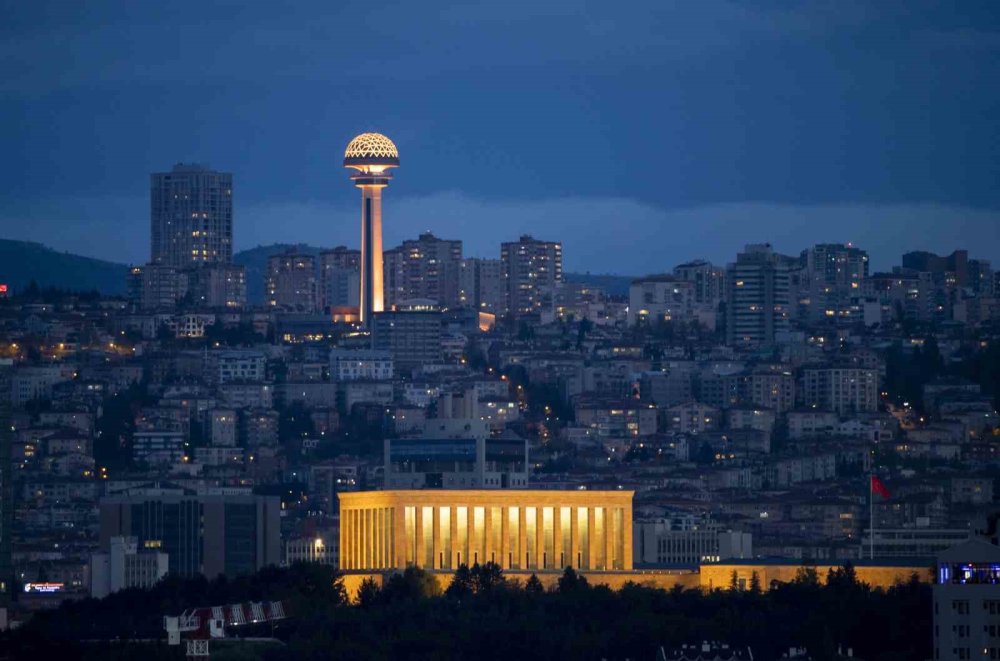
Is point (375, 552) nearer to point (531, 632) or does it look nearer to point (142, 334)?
point (531, 632)

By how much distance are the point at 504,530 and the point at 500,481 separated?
158 inches

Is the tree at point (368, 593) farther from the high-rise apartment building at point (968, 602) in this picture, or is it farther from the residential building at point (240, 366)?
the residential building at point (240, 366)

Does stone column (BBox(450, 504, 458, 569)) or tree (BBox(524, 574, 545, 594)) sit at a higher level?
stone column (BBox(450, 504, 458, 569))

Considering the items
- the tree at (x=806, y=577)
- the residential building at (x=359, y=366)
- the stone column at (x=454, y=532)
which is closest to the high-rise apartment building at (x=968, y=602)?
the tree at (x=806, y=577)

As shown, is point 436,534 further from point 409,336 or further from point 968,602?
point 409,336

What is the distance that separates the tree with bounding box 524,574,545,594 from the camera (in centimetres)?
10624

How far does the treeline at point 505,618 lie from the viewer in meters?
93.7

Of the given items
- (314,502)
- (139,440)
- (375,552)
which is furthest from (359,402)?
(375,552)

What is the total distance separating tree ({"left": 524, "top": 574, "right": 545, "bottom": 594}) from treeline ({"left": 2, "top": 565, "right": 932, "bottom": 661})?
7 cm

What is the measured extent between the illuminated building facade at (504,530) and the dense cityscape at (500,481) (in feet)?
0.26

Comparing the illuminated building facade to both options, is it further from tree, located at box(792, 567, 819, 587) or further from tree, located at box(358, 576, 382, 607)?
tree, located at box(792, 567, 819, 587)

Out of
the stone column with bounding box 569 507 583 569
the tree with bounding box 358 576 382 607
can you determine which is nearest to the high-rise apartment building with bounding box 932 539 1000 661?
the tree with bounding box 358 576 382 607

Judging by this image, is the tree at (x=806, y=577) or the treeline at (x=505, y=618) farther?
the tree at (x=806, y=577)

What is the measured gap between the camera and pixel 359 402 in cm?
17800
